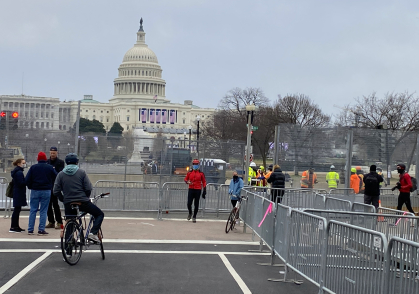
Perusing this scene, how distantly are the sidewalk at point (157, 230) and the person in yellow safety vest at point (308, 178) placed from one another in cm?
465

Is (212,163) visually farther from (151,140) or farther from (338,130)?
(338,130)

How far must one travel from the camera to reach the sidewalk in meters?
12.4

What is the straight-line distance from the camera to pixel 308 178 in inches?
777

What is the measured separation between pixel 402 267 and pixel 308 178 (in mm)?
14591

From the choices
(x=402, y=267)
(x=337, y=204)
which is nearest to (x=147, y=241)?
(x=337, y=204)

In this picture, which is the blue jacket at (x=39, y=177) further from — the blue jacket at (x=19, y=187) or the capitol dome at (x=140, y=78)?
the capitol dome at (x=140, y=78)

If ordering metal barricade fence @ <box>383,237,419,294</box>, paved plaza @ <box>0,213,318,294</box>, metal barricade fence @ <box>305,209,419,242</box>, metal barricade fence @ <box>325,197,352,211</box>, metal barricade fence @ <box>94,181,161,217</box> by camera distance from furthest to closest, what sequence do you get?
metal barricade fence @ <box>94,181,161,217</box>
metal barricade fence @ <box>325,197,352,211</box>
metal barricade fence @ <box>305,209,419,242</box>
paved plaza @ <box>0,213,318,294</box>
metal barricade fence @ <box>383,237,419,294</box>

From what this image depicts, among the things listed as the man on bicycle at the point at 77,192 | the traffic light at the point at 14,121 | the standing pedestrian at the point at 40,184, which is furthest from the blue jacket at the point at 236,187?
the traffic light at the point at 14,121

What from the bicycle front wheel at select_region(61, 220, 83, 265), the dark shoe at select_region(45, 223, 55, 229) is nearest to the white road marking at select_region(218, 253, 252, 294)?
the bicycle front wheel at select_region(61, 220, 83, 265)

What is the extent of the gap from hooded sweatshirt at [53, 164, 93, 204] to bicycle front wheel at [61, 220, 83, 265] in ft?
1.50

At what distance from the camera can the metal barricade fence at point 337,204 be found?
36.0 ft

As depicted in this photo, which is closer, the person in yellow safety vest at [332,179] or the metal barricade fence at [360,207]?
the metal barricade fence at [360,207]

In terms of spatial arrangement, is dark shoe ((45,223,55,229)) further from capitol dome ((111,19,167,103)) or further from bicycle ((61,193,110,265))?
capitol dome ((111,19,167,103))

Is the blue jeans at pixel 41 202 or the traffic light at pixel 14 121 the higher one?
the traffic light at pixel 14 121
